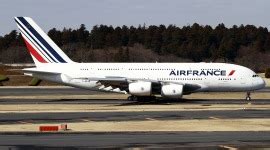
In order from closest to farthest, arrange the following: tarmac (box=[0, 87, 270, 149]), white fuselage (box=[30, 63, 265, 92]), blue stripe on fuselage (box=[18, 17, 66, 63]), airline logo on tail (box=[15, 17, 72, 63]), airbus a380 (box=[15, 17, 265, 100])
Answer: tarmac (box=[0, 87, 270, 149]), airbus a380 (box=[15, 17, 265, 100]), white fuselage (box=[30, 63, 265, 92]), airline logo on tail (box=[15, 17, 72, 63]), blue stripe on fuselage (box=[18, 17, 66, 63])

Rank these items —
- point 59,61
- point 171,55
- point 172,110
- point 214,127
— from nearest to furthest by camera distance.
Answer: point 214,127, point 172,110, point 59,61, point 171,55

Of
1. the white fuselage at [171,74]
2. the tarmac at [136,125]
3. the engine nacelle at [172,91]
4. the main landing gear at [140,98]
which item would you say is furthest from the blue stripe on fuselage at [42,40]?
the engine nacelle at [172,91]

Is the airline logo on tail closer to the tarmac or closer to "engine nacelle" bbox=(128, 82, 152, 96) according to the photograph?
the tarmac

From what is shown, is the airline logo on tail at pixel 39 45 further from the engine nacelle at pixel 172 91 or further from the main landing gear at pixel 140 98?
the engine nacelle at pixel 172 91

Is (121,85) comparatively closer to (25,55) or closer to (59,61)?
(59,61)

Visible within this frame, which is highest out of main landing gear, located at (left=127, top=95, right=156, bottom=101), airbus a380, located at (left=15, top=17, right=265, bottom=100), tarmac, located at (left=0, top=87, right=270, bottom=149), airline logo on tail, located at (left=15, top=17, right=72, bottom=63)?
airline logo on tail, located at (left=15, top=17, right=72, bottom=63)

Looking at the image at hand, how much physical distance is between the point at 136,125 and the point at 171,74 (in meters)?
23.4

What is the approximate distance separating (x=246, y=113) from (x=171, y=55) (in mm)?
139206

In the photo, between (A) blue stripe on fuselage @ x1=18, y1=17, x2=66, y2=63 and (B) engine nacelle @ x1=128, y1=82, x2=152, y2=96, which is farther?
(A) blue stripe on fuselage @ x1=18, y1=17, x2=66, y2=63

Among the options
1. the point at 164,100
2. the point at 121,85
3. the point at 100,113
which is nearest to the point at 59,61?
the point at 121,85

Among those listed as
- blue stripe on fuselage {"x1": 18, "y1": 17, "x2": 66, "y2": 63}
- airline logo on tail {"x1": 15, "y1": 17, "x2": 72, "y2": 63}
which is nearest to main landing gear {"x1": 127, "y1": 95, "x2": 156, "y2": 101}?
airline logo on tail {"x1": 15, "y1": 17, "x2": 72, "y2": 63}

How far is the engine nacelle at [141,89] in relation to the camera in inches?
2235

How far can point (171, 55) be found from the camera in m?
184

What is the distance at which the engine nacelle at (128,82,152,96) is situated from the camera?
56781 millimetres
